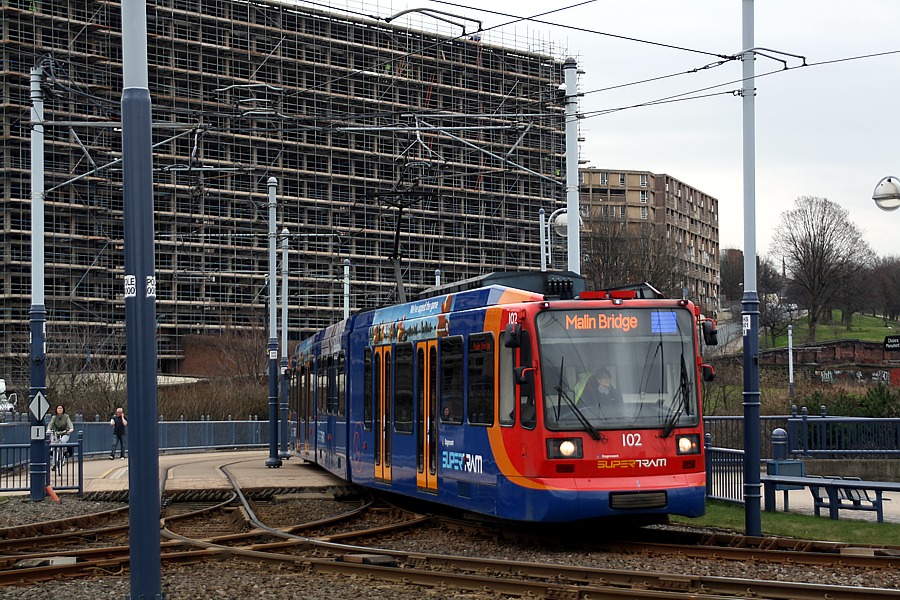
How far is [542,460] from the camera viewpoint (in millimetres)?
13469

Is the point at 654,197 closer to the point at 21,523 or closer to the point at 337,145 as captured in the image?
the point at 337,145

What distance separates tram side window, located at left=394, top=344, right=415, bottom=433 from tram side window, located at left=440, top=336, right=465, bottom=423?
1209 mm

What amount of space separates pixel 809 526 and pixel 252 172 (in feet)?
218

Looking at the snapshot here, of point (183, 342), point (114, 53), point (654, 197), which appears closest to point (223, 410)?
point (183, 342)

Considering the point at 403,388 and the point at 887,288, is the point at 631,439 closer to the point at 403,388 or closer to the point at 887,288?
the point at 403,388

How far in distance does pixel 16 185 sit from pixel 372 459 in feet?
204

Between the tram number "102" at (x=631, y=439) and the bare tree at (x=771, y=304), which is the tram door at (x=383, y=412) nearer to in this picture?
the tram number "102" at (x=631, y=439)

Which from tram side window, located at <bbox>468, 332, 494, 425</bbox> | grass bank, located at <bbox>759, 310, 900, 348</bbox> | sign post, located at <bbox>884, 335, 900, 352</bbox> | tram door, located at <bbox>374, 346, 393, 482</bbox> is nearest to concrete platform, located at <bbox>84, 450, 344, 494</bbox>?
tram door, located at <bbox>374, 346, 393, 482</bbox>

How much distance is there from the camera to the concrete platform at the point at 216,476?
2273 centimetres

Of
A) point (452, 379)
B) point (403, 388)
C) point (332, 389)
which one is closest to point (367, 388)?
point (403, 388)

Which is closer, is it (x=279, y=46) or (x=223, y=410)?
(x=223, y=410)

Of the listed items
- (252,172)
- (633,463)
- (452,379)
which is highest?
(252,172)

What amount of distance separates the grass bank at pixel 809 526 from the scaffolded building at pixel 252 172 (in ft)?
170

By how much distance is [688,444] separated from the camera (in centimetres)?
1399
